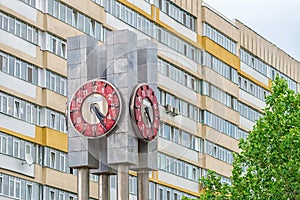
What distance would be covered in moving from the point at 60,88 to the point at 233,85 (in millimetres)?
19857

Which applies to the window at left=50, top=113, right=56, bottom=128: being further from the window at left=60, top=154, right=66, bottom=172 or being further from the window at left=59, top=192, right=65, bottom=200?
the window at left=59, top=192, right=65, bottom=200

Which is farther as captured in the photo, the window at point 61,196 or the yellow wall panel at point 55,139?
the window at point 61,196

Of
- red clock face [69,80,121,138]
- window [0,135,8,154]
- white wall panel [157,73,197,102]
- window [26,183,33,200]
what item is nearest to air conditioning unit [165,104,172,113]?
white wall panel [157,73,197,102]

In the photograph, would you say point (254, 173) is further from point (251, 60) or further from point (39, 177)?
point (251, 60)

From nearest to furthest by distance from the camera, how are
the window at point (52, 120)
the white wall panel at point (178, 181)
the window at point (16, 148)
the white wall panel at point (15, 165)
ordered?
the white wall panel at point (15, 165), the window at point (16, 148), the window at point (52, 120), the white wall panel at point (178, 181)

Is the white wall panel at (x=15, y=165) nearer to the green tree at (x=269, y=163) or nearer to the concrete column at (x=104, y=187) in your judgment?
the green tree at (x=269, y=163)

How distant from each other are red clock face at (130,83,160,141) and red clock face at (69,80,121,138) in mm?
376

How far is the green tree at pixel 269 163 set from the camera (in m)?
50.1

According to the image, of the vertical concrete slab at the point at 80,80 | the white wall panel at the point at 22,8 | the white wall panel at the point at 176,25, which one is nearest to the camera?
the vertical concrete slab at the point at 80,80

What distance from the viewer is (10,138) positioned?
51781 mm

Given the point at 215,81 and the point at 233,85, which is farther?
the point at 233,85

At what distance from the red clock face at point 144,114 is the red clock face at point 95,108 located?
376mm

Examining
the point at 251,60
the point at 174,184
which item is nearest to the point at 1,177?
the point at 174,184

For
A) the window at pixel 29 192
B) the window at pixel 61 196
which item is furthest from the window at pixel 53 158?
the window at pixel 29 192
